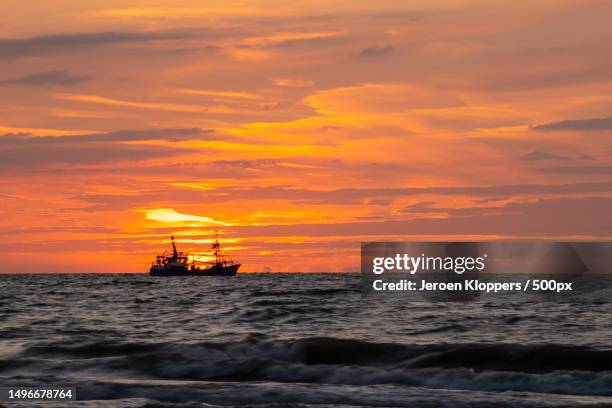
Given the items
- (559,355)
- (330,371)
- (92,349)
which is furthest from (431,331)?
(92,349)

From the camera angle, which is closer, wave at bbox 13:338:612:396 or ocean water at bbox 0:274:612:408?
ocean water at bbox 0:274:612:408

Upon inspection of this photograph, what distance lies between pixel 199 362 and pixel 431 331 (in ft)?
41.2

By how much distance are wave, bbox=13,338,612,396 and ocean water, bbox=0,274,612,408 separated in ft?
0.16

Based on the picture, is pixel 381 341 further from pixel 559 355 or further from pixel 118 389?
pixel 118 389

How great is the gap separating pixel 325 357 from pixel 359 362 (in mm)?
1319

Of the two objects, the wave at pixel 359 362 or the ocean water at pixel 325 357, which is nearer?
the ocean water at pixel 325 357

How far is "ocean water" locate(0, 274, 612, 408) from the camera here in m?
24.6

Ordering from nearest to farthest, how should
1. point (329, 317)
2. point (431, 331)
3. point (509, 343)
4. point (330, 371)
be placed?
point (330, 371)
point (509, 343)
point (431, 331)
point (329, 317)

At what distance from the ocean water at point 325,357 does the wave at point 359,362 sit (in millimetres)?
49

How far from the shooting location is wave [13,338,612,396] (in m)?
27.2

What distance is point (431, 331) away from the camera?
3975cm

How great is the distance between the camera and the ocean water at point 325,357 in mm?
24594

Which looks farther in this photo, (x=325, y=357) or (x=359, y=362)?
(x=325, y=357)

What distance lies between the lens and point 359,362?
32406 mm
